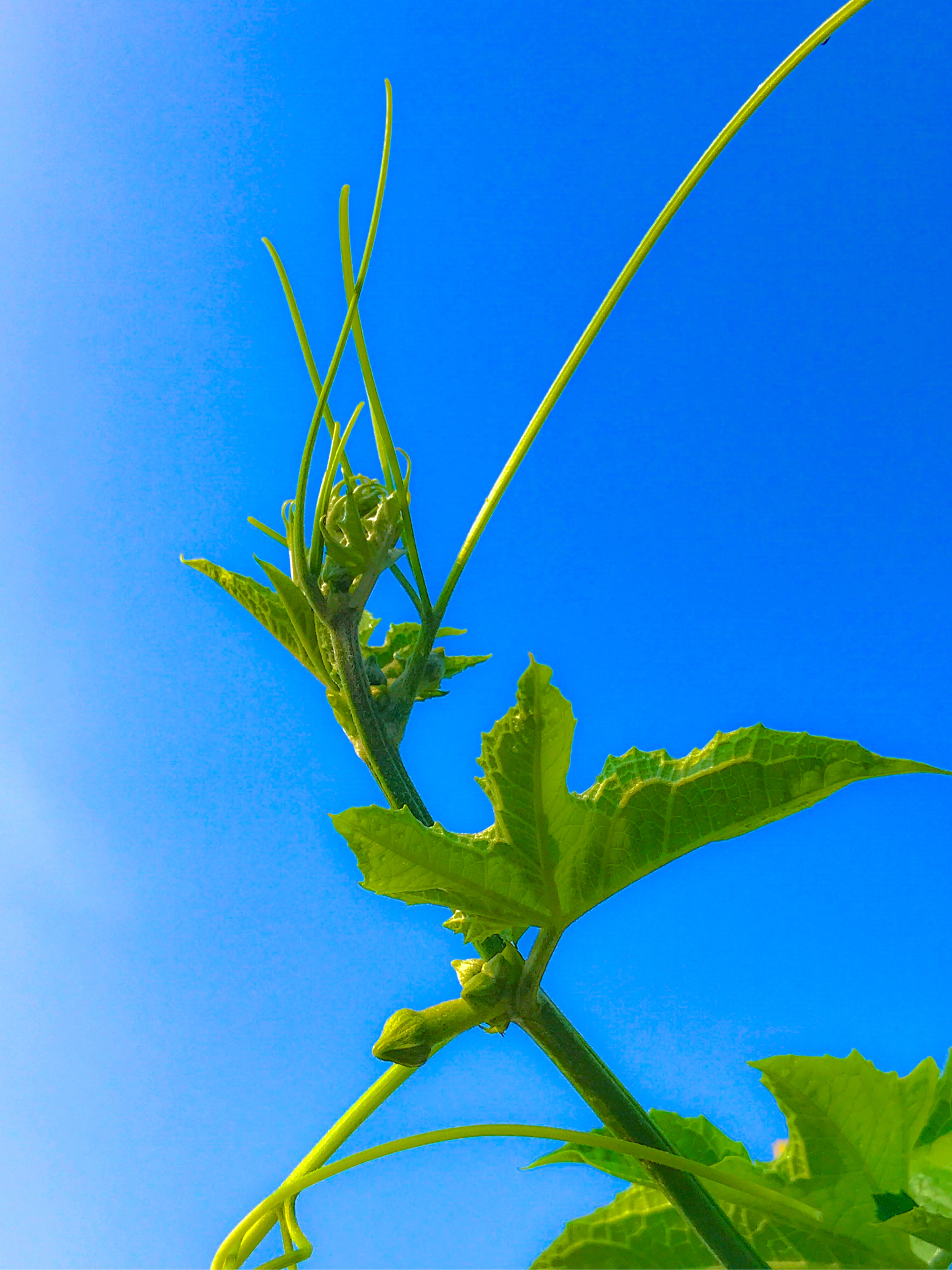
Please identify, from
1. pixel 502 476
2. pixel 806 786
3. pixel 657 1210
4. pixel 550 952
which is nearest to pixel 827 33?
pixel 502 476

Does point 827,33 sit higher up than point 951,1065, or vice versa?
point 827,33

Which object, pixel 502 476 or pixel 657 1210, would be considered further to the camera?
pixel 657 1210

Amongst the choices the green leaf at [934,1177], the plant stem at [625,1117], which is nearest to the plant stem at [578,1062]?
the plant stem at [625,1117]

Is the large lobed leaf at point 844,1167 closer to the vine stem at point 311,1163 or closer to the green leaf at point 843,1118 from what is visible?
the green leaf at point 843,1118

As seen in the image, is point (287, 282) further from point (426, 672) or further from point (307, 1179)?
point (307, 1179)

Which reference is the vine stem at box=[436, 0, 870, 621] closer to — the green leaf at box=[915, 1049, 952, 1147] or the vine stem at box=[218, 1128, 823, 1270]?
the vine stem at box=[218, 1128, 823, 1270]

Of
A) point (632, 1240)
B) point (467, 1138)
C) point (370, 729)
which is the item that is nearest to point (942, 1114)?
point (632, 1240)

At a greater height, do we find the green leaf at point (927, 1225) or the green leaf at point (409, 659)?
the green leaf at point (409, 659)
